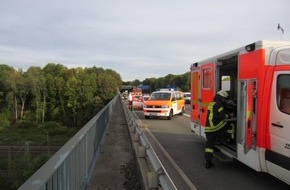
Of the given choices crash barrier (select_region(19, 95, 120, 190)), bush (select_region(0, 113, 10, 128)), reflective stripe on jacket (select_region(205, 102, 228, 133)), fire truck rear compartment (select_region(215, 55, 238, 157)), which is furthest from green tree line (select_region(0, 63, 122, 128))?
crash barrier (select_region(19, 95, 120, 190))

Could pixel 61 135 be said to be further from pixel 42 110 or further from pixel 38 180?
pixel 38 180

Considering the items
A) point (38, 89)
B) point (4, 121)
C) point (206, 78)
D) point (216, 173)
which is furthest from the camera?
point (38, 89)

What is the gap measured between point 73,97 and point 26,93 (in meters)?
15.1

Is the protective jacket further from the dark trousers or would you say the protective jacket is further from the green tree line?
the green tree line

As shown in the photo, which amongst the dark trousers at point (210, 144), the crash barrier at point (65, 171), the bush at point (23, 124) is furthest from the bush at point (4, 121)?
the crash barrier at point (65, 171)

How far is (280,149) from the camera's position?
23.0 feet

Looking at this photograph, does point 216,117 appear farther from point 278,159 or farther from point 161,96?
point 161,96

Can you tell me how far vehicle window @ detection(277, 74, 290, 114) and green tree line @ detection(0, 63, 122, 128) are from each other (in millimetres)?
96704

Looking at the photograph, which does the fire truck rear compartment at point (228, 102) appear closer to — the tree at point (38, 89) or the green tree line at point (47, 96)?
the green tree line at point (47, 96)

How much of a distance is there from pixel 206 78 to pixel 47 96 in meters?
120

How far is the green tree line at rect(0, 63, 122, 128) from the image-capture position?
111 m

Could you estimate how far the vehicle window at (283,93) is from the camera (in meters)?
7.13

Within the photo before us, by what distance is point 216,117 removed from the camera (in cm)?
946

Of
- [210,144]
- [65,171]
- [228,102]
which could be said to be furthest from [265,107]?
[65,171]
